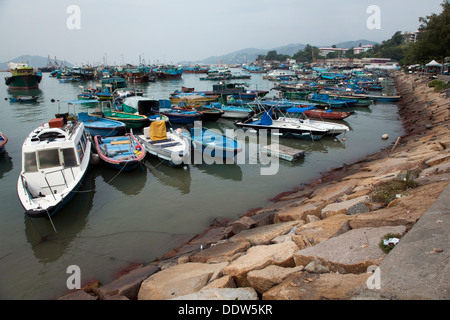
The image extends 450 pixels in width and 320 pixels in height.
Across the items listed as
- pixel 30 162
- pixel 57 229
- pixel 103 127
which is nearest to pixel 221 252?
pixel 57 229

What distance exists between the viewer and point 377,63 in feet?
398

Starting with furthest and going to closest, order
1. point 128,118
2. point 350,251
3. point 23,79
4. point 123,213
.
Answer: point 23,79, point 128,118, point 123,213, point 350,251

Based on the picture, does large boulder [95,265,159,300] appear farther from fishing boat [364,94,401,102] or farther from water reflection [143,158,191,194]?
fishing boat [364,94,401,102]

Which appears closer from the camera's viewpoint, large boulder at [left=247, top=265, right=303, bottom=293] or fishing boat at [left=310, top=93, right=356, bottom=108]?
large boulder at [left=247, top=265, right=303, bottom=293]

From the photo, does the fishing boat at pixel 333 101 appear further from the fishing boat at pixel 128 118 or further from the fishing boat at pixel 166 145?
the fishing boat at pixel 166 145

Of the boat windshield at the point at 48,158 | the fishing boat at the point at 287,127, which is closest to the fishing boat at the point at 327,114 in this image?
the fishing boat at the point at 287,127

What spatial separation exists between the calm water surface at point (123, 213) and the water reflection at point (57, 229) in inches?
1.2

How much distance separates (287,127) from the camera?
70.4ft

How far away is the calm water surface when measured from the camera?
8.49 meters

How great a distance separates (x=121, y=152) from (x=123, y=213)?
5.50 metres

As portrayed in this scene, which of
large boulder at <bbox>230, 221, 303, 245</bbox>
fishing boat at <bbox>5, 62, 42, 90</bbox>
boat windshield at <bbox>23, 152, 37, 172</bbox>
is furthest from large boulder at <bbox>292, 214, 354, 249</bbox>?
fishing boat at <bbox>5, 62, 42, 90</bbox>

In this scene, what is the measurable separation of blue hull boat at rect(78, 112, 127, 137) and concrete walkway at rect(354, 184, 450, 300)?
774 inches

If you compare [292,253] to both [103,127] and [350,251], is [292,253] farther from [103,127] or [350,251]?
[103,127]
